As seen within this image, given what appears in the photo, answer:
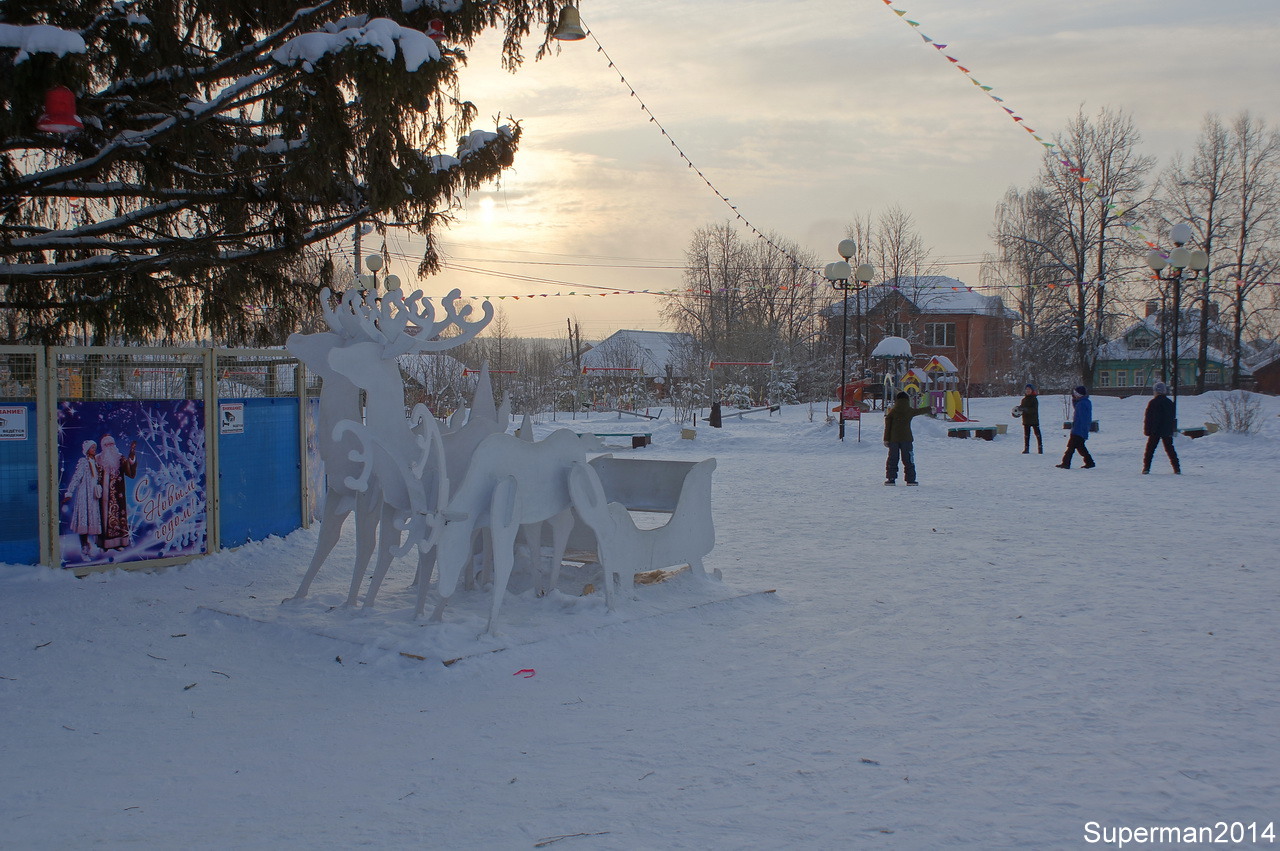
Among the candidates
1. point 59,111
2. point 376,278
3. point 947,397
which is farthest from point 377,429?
point 947,397

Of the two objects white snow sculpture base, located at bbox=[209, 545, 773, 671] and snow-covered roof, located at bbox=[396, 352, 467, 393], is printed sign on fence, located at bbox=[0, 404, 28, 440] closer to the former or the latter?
white snow sculpture base, located at bbox=[209, 545, 773, 671]

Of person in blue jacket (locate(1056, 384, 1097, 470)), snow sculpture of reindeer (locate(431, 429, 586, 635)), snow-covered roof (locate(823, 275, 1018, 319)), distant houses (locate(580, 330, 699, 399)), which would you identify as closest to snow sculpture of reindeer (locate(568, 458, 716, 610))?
snow sculpture of reindeer (locate(431, 429, 586, 635))

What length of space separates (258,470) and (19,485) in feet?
7.53

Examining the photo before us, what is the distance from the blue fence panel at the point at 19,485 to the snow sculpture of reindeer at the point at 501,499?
4.41m

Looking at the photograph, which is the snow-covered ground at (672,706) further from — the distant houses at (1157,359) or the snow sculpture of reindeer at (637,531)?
the distant houses at (1157,359)

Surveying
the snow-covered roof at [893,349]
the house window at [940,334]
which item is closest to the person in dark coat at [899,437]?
the snow-covered roof at [893,349]

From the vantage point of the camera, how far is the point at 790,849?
3.58 metres

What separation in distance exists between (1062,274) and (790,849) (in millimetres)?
45928

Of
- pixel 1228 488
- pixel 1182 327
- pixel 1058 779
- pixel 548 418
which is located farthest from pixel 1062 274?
pixel 1058 779

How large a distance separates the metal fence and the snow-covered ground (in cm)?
40

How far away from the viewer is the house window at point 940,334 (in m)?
59.2

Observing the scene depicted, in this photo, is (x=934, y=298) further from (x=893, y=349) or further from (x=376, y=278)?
(x=376, y=278)

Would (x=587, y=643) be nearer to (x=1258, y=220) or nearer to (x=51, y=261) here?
(x=51, y=261)

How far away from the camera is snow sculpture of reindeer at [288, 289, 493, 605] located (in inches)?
257
